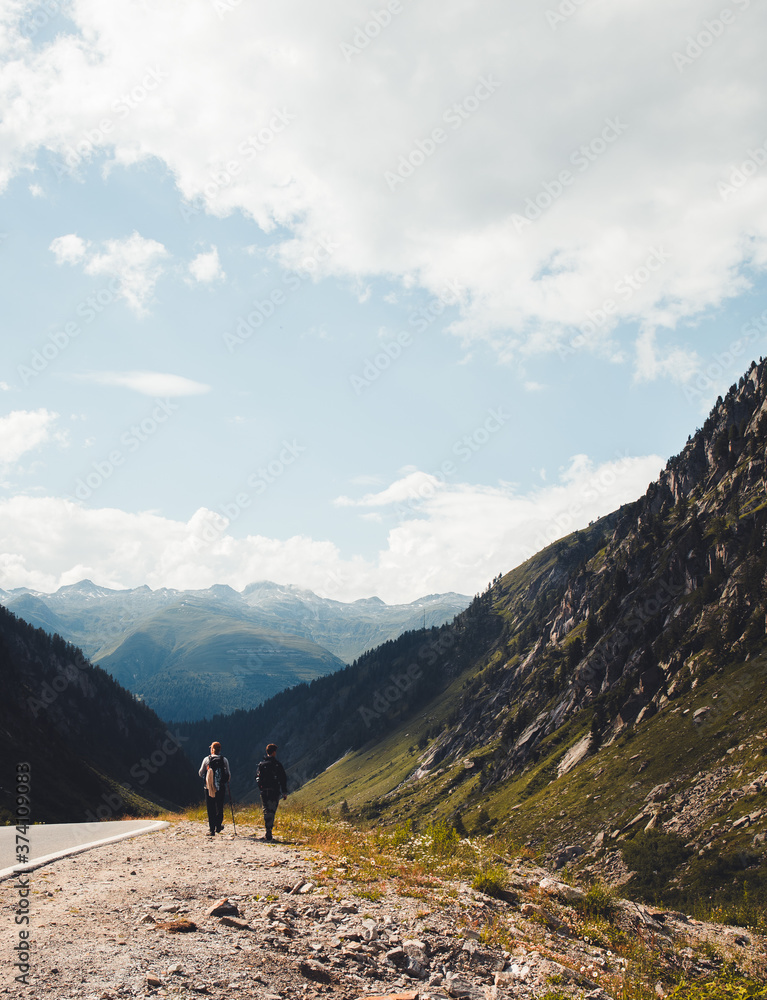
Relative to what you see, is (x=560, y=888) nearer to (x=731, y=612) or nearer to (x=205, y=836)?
(x=205, y=836)

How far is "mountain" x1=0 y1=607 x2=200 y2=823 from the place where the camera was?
89.2m

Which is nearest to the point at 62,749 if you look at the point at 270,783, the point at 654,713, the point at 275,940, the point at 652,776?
the point at 652,776

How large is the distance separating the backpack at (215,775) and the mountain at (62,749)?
94.9 feet

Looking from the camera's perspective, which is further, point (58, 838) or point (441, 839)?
point (58, 838)

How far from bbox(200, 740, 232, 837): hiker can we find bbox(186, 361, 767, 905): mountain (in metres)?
15.1

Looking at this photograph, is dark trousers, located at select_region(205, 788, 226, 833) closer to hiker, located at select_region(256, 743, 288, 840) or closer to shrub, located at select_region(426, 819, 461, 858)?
hiker, located at select_region(256, 743, 288, 840)

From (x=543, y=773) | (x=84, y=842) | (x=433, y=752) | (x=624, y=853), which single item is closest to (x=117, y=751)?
(x=433, y=752)

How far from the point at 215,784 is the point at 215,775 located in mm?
309

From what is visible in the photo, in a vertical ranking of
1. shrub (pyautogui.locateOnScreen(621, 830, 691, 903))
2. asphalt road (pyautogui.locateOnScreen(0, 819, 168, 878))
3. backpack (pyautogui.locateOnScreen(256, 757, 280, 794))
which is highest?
backpack (pyautogui.locateOnScreen(256, 757, 280, 794))

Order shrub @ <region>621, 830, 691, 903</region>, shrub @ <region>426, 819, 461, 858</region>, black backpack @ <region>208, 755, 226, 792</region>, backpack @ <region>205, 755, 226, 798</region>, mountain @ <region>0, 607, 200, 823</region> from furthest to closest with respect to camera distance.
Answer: mountain @ <region>0, 607, 200, 823</region>, shrub @ <region>621, 830, 691, 903</region>, black backpack @ <region>208, 755, 226, 792</region>, backpack @ <region>205, 755, 226, 798</region>, shrub @ <region>426, 819, 461, 858</region>

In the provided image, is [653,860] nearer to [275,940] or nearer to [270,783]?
[270,783]

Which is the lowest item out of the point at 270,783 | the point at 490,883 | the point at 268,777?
the point at 490,883

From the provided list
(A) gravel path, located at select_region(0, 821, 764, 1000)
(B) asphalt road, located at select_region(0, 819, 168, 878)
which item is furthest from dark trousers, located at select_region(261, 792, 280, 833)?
(A) gravel path, located at select_region(0, 821, 764, 1000)

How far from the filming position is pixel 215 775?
2047 centimetres
